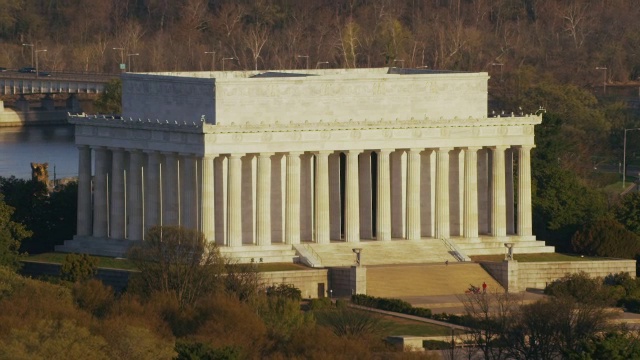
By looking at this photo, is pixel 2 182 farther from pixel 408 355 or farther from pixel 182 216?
pixel 408 355

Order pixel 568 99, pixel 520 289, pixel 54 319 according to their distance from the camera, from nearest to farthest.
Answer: pixel 54 319 → pixel 520 289 → pixel 568 99

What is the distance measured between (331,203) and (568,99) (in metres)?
52.6

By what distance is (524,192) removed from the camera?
146 metres

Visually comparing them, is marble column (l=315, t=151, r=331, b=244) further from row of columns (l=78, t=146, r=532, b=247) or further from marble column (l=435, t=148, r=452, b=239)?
marble column (l=435, t=148, r=452, b=239)

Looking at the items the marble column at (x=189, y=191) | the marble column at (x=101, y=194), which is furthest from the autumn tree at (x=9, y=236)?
the marble column at (x=189, y=191)

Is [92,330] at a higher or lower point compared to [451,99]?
lower

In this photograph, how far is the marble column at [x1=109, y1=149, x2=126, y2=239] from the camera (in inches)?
5610

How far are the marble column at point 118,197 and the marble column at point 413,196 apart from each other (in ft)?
38.3

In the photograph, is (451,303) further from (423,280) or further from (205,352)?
(205,352)

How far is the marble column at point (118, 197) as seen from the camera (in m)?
142

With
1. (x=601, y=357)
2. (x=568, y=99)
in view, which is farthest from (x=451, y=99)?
(x=568, y=99)

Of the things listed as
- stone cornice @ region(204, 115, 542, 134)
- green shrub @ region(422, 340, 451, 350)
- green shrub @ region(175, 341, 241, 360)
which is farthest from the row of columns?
green shrub @ region(175, 341, 241, 360)

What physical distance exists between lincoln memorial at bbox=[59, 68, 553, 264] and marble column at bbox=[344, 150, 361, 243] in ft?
0.19

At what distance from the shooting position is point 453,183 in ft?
479
